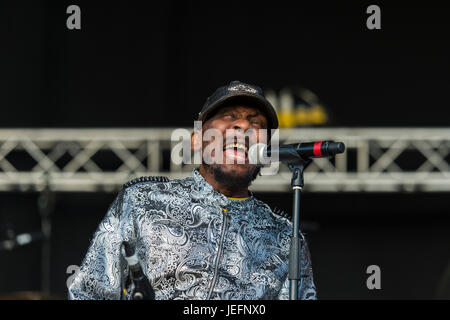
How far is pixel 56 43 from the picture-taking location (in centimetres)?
775

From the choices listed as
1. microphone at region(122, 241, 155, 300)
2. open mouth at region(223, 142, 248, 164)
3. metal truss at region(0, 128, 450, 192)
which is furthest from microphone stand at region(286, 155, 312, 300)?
metal truss at region(0, 128, 450, 192)

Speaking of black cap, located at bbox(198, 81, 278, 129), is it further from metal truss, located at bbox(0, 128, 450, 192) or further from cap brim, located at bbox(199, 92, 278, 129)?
metal truss, located at bbox(0, 128, 450, 192)

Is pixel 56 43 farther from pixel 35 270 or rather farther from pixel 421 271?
pixel 421 271

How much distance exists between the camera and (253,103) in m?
2.50

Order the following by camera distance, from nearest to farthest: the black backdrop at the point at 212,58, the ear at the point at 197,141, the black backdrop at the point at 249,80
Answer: the ear at the point at 197,141
the black backdrop at the point at 249,80
the black backdrop at the point at 212,58

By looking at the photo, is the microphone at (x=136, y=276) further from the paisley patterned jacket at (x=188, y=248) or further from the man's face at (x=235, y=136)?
the man's face at (x=235, y=136)

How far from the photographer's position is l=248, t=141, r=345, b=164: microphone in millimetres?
1963

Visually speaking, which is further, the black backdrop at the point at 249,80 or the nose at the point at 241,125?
the black backdrop at the point at 249,80

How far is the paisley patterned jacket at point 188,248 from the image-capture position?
2152 mm

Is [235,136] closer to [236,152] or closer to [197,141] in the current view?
[236,152]

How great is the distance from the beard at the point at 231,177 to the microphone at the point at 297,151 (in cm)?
23

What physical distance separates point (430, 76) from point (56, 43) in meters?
4.55

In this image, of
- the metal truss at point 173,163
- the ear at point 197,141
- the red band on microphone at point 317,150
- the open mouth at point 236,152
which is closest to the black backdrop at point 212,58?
the metal truss at point 173,163

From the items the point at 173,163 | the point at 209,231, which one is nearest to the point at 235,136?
the point at 209,231
